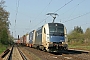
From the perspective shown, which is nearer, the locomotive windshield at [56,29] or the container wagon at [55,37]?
the container wagon at [55,37]

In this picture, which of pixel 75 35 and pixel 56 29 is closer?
pixel 56 29

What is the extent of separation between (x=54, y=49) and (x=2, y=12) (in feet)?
113

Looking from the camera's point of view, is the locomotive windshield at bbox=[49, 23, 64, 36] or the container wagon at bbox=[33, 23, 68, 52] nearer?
the container wagon at bbox=[33, 23, 68, 52]

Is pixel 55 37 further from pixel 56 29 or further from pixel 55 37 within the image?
pixel 56 29

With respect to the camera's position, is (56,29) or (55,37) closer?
(55,37)

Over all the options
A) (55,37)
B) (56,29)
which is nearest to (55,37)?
(55,37)

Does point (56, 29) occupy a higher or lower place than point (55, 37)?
higher

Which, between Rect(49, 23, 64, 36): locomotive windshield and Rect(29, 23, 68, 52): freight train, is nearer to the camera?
Rect(29, 23, 68, 52): freight train

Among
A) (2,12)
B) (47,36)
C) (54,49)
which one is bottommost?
(54,49)

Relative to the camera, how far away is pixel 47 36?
24078 mm

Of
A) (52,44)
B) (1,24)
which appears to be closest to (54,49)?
(52,44)

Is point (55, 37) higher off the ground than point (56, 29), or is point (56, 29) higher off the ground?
point (56, 29)

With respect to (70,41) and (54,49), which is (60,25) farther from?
(70,41)

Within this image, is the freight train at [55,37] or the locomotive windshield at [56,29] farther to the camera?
the locomotive windshield at [56,29]
